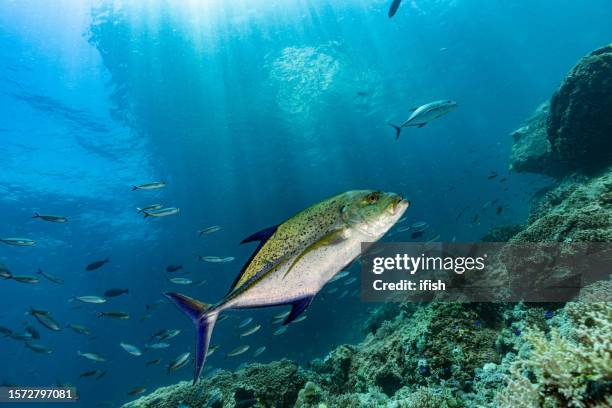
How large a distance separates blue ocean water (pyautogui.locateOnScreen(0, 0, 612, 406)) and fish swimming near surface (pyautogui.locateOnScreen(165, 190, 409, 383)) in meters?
16.2

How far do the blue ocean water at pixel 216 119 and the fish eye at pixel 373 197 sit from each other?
634 inches

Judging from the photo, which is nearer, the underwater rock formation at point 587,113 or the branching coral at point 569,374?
the branching coral at point 569,374

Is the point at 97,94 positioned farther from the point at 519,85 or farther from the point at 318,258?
the point at 519,85

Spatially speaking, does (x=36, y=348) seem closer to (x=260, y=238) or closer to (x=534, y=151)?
(x=260, y=238)

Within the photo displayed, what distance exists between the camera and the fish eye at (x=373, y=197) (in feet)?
4.09

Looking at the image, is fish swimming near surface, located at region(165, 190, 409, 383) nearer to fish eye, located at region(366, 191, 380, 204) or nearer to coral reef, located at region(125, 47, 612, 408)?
fish eye, located at region(366, 191, 380, 204)

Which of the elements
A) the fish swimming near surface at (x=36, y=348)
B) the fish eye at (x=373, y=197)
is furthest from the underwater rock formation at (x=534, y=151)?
the fish swimming near surface at (x=36, y=348)

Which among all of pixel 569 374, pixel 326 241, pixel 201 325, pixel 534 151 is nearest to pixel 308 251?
pixel 326 241

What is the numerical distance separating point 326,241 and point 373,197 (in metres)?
0.29

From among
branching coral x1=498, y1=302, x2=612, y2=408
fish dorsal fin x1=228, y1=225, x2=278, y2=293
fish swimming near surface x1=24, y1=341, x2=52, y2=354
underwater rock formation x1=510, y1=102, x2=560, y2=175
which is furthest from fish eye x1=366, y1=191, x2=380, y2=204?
underwater rock formation x1=510, y1=102, x2=560, y2=175

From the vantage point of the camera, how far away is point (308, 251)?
1.14 metres

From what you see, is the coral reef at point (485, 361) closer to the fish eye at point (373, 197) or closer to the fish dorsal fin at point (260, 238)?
the fish eye at point (373, 197)

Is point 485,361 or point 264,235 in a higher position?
point 264,235

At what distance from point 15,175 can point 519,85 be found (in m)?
68.1
